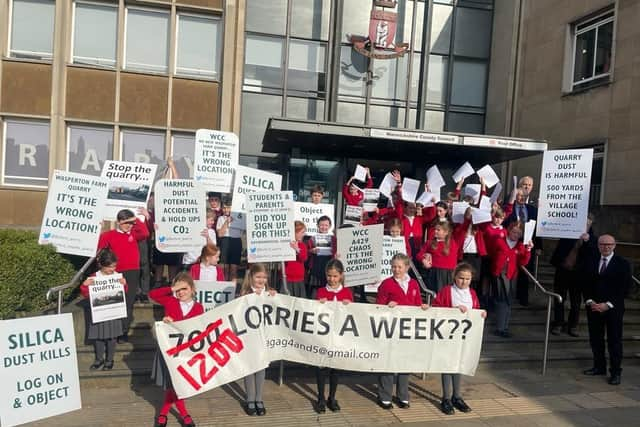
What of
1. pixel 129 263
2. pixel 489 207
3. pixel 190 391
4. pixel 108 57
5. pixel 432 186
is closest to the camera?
pixel 190 391

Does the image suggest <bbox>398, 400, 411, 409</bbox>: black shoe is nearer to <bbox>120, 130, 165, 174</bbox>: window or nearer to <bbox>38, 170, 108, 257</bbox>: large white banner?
<bbox>38, 170, 108, 257</bbox>: large white banner

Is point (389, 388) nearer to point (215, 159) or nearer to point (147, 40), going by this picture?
point (215, 159)

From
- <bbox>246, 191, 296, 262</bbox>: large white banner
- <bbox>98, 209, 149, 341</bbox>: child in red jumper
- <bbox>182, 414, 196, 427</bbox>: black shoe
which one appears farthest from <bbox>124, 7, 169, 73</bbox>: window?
<bbox>182, 414, 196, 427</bbox>: black shoe

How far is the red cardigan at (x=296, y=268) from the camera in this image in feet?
23.2

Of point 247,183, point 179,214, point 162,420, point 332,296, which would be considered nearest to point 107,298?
point 179,214

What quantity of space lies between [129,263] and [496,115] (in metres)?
13.1

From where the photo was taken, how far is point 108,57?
1405 cm

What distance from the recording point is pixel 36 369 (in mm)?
3797

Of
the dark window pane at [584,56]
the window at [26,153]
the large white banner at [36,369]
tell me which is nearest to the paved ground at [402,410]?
the large white banner at [36,369]

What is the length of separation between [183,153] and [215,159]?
6.93 m

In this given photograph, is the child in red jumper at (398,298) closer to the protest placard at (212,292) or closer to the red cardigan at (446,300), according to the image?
the red cardigan at (446,300)

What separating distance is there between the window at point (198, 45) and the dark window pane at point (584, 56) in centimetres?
1030

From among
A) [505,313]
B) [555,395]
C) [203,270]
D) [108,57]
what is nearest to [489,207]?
[505,313]

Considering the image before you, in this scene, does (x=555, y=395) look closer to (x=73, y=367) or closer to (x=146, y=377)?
(x=146, y=377)
